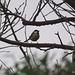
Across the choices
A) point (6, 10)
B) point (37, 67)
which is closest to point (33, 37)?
point (6, 10)

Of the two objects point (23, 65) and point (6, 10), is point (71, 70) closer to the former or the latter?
point (23, 65)

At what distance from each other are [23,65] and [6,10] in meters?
1.59

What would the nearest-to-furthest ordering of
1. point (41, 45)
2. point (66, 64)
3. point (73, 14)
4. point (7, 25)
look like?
point (66, 64)
point (41, 45)
point (7, 25)
point (73, 14)

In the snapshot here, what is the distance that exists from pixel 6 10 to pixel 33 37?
3.98m

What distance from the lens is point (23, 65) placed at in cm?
54

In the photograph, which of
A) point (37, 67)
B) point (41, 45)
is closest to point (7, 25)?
Answer: point (41, 45)

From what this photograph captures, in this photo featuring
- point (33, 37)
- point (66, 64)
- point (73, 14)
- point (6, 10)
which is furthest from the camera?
point (33, 37)

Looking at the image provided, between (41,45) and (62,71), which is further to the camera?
(41,45)

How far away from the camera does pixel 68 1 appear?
2.29 meters

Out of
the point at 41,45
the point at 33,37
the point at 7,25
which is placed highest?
the point at 7,25

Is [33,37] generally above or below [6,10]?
below

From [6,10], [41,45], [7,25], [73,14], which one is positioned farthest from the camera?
[73,14]

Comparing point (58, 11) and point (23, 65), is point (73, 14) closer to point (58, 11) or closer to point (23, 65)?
point (58, 11)

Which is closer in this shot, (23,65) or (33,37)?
(23,65)
